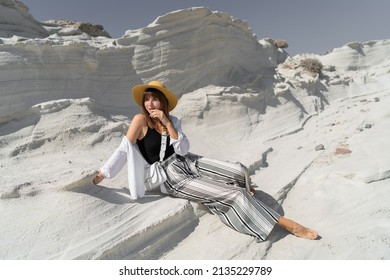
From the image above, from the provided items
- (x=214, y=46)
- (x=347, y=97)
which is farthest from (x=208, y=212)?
(x=347, y=97)

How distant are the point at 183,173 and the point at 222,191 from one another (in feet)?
1.48

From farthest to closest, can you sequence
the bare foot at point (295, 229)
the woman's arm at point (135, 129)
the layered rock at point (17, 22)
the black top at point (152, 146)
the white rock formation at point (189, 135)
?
the layered rock at point (17, 22) → the black top at point (152, 146) → the woman's arm at point (135, 129) → the bare foot at point (295, 229) → the white rock formation at point (189, 135)

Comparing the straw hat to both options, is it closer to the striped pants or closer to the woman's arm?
the woman's arm

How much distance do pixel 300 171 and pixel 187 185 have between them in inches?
72.5

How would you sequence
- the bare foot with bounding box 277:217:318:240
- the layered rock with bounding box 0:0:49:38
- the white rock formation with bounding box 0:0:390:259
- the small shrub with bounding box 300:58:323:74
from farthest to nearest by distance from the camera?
the small shrub with bounding box 300:58:323:74, the layered rock with bounding box 0:0:49:38, the bare foot with bounding box 277:217:318:240, the white rock formation with bounding box 0:0:390:259

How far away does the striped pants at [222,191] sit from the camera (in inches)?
95.8

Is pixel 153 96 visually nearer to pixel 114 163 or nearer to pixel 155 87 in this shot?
pixel 155 87

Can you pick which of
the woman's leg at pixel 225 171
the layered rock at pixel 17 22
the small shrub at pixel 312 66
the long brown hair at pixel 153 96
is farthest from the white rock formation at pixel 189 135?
the small shrub at pixel 312 66

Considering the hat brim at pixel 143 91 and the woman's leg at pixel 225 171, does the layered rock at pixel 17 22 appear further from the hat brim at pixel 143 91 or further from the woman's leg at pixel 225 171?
the woman's leg at pixel 225 171

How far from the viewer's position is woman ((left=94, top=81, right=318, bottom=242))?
2443 millimetres

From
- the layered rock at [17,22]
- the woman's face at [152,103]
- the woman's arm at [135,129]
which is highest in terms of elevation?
the layered rock at [17,22]

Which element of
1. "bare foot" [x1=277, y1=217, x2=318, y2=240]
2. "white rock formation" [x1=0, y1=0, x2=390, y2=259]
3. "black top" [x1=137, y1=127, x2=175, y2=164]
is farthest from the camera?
"black top" [x1=137, y1=127, x2=175, y2=164]

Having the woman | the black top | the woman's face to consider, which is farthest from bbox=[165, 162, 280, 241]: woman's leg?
the woman's face

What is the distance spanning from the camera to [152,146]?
112 inches
